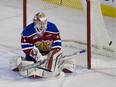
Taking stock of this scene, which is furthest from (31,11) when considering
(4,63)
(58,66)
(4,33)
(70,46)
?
(58,66)

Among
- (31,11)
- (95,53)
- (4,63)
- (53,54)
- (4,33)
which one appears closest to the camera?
(53,54)

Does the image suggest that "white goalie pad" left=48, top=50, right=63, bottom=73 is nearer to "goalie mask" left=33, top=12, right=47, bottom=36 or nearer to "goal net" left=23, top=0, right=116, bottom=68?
"goalie mask" left=33, top=12, right=47, bottom=36

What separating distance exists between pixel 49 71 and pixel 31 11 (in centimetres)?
300

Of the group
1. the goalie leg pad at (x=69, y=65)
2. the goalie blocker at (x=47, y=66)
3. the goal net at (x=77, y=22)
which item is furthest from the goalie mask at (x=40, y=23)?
the goal net at (x=77, y=22)

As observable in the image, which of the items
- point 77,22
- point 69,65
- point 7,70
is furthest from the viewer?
point 77,22

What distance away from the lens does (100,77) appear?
13.3ft

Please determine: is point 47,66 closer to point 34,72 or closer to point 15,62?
point 34,72

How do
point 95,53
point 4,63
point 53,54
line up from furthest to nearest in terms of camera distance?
point 95,53 < point 4,63 < point 53,54

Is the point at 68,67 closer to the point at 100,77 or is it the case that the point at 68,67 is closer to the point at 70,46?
the point at 100,77

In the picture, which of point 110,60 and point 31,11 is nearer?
point 110,60

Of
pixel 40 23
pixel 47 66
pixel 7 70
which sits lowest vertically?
pixel 7 70

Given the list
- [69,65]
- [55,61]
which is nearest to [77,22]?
[69,65]

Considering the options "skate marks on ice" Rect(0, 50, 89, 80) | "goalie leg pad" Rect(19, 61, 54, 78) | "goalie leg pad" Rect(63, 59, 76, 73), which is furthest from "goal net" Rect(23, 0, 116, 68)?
"goalie leg pad" Rect(19, 61, 54, 78)

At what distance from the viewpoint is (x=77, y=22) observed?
20.2ft
